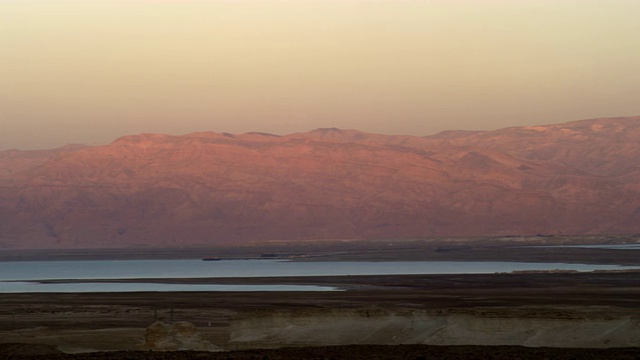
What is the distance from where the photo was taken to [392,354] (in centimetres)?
2639

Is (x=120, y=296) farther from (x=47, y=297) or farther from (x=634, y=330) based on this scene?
(x=634, y=330)

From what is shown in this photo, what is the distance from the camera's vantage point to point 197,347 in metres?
32.0

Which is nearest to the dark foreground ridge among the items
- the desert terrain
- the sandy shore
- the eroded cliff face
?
the desert terrain

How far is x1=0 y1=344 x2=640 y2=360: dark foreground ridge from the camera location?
25531 mm

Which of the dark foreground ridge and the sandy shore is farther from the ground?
the sandy shore

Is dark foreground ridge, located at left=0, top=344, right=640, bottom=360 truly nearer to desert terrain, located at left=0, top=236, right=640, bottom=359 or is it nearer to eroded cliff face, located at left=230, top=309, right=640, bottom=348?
desert terrain, located at left=0, top=236, right=640, bottom=359

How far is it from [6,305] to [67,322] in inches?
643

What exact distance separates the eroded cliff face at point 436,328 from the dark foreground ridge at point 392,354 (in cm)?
471

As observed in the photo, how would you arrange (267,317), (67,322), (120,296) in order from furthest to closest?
1. (120,296)
2. (67,322)
3. (267,317)

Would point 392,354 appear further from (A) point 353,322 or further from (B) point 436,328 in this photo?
(A) point 353,322

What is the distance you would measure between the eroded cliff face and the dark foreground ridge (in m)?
4.71

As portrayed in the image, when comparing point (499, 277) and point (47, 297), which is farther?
point (499, 277)

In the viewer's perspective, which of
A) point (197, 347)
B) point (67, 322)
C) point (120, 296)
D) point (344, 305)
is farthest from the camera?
point (120, 296)

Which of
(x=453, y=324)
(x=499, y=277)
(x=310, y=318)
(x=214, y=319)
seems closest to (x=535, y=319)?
(x=453, y=324)
